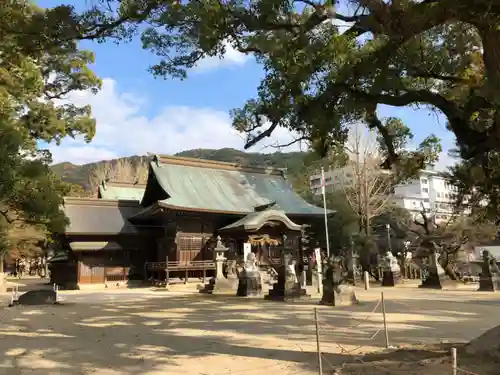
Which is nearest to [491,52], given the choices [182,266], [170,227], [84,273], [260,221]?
[260,221]

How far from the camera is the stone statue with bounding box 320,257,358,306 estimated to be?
49.9 ft

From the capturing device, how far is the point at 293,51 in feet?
25.0

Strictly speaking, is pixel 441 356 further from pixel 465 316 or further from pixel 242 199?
pixel 242 199

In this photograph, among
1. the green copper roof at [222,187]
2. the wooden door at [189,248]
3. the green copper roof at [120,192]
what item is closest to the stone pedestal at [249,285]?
the green copper roof at [222,187]

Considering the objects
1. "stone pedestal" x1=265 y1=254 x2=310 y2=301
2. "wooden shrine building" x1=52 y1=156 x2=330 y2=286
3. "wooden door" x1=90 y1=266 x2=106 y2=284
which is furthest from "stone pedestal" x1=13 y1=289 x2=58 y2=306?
"wooden door" x1=90 y1=266 x2=106 y2=284

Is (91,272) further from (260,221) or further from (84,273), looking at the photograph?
(260,221)

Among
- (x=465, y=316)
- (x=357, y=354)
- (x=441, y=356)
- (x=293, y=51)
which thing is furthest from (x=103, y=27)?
(x=465, y=316)

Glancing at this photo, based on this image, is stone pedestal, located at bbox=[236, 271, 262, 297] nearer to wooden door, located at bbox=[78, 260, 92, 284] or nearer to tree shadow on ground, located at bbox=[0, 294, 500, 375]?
tree shadow on ground, located at bbox=[0, 294, 500, 375]

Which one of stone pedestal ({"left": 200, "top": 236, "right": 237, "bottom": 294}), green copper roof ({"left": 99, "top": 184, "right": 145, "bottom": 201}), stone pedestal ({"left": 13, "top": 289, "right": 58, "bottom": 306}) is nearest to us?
stone pedestal ({"left": 13, "top": 289, "right": 58, "bottom": 306})

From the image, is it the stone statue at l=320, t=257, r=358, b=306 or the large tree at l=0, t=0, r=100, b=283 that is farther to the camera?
the stone statue at l=320, t=257, r=358, b=306

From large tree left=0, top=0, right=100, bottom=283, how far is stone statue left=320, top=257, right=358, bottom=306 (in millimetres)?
10542

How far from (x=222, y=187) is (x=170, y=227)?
20.1 feet

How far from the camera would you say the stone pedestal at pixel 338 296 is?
49.7 feet

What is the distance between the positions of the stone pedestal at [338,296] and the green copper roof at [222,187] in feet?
51.4
